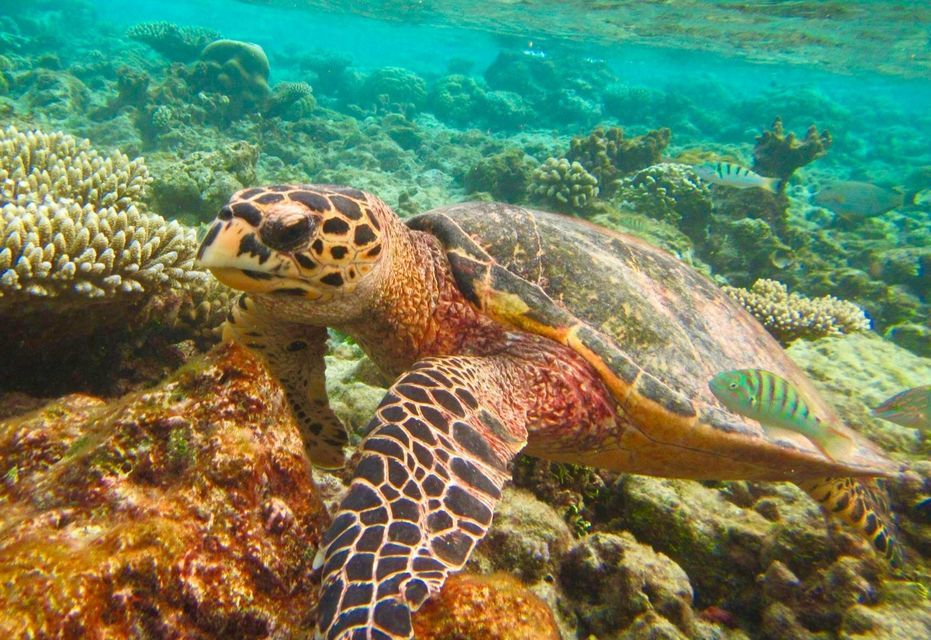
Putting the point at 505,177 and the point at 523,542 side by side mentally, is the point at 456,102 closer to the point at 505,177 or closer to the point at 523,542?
the point at 505,177

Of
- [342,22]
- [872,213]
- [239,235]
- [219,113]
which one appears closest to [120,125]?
[219,113]

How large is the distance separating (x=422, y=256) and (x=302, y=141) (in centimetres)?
1197

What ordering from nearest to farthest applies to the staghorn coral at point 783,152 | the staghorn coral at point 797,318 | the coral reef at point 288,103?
the staghorn coral at point 797,318, the staghorn coral at point 783,152, the coral reef at point 288,103

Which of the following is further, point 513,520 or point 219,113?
point 219,113

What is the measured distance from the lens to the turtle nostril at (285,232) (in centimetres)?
198

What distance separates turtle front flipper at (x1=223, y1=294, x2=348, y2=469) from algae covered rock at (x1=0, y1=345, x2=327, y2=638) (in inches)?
39.4

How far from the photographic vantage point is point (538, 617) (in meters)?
1.38

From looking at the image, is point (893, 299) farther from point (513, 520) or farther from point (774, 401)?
point (513, 520)

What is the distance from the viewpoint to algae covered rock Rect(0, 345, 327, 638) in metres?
1.03

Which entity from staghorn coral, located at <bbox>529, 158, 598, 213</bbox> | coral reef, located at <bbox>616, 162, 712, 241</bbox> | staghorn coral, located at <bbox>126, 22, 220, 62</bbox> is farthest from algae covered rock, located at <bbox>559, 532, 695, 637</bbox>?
staghorn coral, located at <bbox>126, 22, 220, 62</bbox>

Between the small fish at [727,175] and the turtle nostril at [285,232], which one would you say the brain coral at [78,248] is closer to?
the turtle nostril at [285,232]

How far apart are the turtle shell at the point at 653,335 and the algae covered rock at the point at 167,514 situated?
1.57 m

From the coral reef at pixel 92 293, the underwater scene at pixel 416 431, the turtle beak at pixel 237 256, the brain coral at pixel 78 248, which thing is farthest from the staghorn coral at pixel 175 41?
the turtle beak at pixel 237 256

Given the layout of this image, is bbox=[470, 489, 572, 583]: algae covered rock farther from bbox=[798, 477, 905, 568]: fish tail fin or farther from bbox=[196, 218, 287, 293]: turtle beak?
bbox=[798, 477, 905, 568]: fish tail fin
